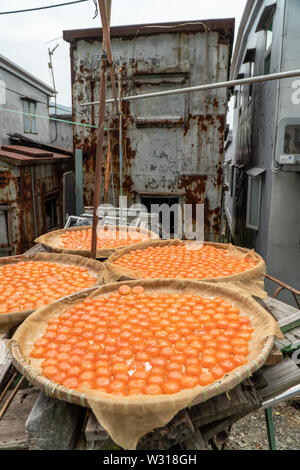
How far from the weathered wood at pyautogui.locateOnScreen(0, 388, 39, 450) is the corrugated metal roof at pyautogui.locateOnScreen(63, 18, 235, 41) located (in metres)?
9.20

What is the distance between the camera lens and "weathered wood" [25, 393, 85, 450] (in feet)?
6.32

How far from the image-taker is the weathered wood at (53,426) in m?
1.93

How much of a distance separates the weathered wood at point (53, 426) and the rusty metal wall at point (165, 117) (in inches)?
313

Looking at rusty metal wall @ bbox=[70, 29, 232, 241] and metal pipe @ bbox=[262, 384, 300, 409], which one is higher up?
rusty metal wall @ bbox=[70, 29, 232, 241]

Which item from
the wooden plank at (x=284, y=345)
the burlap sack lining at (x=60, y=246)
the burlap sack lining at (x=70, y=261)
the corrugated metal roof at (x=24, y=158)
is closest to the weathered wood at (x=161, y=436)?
the wooden plank at (x=284, y=345)

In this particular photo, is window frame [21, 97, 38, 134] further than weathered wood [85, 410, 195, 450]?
Yes

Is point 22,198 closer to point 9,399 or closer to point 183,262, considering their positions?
point 183,262

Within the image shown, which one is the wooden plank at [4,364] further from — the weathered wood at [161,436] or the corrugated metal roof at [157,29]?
the corrugated metal roof at [157,29]

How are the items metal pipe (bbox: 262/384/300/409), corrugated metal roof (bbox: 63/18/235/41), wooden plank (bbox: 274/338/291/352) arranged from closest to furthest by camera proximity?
metal pipe (bbox: 262/384/300/409)
wooden plank (bbox: 274/338/291/352)
corrugated metal roof (bbox: 63/18/235/41)

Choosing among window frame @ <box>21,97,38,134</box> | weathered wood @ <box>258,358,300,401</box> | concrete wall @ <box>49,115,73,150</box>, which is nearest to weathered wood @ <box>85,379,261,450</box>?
weathered wood @ <box>258,358,300,401</box>

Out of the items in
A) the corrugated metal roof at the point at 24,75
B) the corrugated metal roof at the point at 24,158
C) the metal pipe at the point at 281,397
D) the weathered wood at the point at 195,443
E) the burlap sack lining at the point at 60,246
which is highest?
the corrugated metal roof at the point at 24,75

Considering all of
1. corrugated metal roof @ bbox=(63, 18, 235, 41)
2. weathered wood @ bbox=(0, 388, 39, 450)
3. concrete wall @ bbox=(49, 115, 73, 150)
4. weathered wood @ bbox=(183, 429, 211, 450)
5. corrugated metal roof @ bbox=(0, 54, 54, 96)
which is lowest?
weathered wood @ bbox=(183, 429, 211, 450)

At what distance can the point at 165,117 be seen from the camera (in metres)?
9.16

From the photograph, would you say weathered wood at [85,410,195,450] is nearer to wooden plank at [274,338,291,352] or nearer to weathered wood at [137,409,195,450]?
weathered wood at [137,409,195,450]
